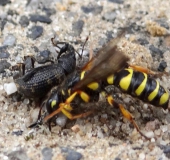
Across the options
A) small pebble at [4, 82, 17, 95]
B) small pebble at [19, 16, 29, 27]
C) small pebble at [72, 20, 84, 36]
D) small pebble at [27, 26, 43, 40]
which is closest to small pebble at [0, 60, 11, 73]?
small pebble at [4, 82, 17, 95]

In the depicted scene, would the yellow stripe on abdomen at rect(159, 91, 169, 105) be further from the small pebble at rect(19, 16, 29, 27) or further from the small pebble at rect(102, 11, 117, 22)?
the small pebble at rect(19, 16, 29, 27)

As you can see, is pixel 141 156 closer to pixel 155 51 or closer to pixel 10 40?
pixel 155 51

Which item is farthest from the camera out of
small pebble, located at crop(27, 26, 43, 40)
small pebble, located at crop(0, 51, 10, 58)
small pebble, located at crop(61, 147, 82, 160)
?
small pebble, located at crop(27, 26, 43, 40)

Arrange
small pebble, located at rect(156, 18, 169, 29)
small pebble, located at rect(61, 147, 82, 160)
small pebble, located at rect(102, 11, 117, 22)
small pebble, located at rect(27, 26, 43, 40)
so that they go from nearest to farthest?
1. small pebble, located at rect(61, 147, 82, 160)
2. small pebble, located at rect(27, 26, 43, 40)
3. small pebble, located at rect(156, 18, 169, 29)
4. small pebble, located at rect(102, 11, 117, 22)

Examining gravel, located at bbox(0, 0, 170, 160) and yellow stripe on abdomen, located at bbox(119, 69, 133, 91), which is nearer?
gravel, located at bbox(0, 0, 170, 160)

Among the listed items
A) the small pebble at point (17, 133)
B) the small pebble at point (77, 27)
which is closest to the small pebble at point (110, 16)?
the small pebble at point (77, 27)

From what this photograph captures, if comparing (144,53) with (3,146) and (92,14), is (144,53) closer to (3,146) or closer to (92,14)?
(92,14)

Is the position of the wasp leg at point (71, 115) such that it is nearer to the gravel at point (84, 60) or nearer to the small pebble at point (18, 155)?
the gravel at point (84, 60)
